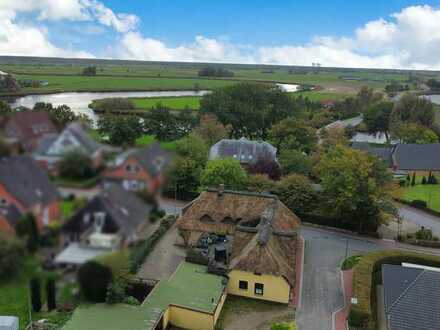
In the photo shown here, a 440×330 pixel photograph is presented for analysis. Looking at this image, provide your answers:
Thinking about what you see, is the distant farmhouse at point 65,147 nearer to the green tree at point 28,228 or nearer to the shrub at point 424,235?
the green tree at point 28,228

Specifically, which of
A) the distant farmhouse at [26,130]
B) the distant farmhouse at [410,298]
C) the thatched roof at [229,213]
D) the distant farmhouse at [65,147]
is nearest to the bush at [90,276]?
the distant farmhouse at [65,147]

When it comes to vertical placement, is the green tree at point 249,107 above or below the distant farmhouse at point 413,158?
above

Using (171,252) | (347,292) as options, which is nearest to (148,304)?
(171,252)

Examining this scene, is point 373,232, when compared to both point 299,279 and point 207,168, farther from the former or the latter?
point 207,168

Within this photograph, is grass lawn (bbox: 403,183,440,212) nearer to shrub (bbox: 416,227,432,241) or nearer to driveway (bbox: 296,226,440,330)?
shrub (bbox: 416,227,432,241)

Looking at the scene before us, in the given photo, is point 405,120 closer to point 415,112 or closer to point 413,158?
point 415,112

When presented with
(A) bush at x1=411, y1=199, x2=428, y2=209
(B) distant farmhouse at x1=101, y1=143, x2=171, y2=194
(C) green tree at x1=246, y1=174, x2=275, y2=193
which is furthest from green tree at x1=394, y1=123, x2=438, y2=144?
(B) distant farmhouse at x1=101, y1=143, x2=171, y2=194

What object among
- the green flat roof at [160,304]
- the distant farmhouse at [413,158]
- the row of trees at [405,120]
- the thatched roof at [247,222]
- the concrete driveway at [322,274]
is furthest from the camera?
the row of trees at [405,120]
